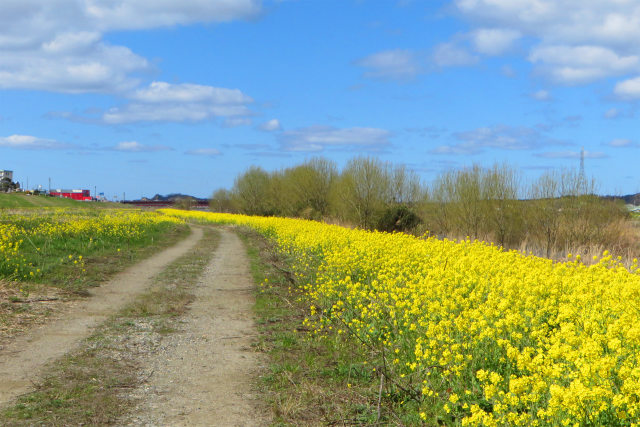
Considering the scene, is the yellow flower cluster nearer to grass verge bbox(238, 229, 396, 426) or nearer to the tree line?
grass verge bbox(238, 229, 396, 426)

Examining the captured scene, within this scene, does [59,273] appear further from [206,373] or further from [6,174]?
[6,174]

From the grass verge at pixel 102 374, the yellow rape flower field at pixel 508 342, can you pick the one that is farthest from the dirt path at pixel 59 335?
the yellow rape flower field at pixel 508 342

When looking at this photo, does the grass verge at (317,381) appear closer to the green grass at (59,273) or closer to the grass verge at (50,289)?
the grass verge at (50,289)

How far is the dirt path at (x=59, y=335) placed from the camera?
621cm

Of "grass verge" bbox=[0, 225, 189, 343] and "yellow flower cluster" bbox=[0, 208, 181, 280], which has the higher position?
"yellow flower cluster" bbox=[0, 208, 181, 280]

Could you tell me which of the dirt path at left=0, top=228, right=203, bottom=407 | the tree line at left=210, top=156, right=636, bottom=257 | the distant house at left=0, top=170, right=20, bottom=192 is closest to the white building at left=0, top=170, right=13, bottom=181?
the distant house at left=0, top=170, right=20, bottom=192

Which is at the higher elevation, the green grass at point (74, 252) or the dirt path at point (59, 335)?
the green grass at point (74, 252)

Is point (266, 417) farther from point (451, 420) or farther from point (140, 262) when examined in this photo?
point (140, 262)

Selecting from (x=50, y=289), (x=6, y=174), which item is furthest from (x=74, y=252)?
(x=6, y=174)

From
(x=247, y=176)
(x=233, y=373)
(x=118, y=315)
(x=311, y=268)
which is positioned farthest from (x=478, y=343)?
(x=247, y=176)

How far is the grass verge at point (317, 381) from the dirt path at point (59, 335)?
9.04 ft

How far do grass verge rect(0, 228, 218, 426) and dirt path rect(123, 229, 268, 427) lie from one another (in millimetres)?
229

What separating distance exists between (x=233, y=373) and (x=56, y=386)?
197 centimetres

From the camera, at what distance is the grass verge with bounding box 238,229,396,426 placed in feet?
17.0
